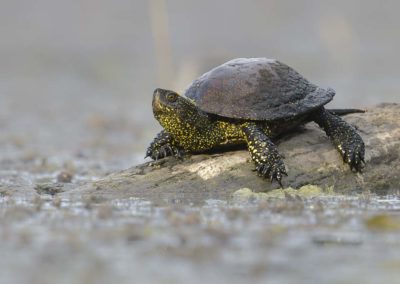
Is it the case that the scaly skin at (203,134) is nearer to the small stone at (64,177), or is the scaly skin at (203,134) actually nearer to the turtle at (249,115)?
the turtle at (249,115)

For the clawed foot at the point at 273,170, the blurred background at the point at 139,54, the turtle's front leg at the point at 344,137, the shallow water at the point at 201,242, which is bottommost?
the shallow water at the point at 201,242

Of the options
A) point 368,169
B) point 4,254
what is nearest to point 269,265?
point 4,254

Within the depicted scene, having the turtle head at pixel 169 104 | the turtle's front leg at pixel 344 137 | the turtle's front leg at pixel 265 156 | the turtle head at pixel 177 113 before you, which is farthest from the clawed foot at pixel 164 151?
the turtle's front leg at pixel 344 137

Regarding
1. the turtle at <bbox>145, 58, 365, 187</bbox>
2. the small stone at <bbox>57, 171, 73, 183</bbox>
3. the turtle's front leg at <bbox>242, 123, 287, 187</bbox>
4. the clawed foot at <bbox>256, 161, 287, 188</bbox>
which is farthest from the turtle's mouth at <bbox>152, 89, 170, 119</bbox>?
the small stone at <bbox>57, 171, 73, 183</bbox>

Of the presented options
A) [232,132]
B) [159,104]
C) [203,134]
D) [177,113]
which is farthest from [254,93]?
[159,104]

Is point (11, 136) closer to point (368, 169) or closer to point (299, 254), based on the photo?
point (368, 169)

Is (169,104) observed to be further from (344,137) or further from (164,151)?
(344,137)

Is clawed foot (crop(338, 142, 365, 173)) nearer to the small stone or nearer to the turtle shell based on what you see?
the turtle shell
